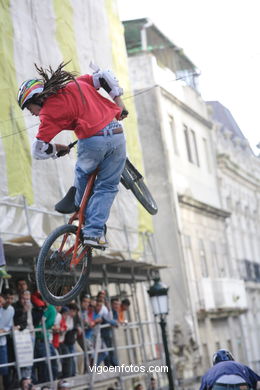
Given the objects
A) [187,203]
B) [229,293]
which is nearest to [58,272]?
[187,203]

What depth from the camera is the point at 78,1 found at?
874 inches

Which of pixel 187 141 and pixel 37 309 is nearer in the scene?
pixel 37 309

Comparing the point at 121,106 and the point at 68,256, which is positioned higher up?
the point at 121,106

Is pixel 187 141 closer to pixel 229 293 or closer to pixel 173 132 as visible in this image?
pixel 173 132

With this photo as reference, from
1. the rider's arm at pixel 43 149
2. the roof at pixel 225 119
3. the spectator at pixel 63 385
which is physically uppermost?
the roof at pixel 225 119

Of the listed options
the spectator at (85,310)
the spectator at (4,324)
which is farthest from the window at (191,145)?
the spectator at (4,324)

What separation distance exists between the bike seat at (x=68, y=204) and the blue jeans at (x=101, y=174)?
6.6 inches

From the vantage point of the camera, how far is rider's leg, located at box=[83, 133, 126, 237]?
934 cm

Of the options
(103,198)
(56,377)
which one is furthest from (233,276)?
(103,198)

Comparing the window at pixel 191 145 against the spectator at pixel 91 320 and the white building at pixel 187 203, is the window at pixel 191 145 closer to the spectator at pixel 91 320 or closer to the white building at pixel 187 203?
the white building at pixel 187 203

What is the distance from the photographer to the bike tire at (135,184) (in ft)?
32.3

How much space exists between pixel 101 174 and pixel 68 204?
497mm

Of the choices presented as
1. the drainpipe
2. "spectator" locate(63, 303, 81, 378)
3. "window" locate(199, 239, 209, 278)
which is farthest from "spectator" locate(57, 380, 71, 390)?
the drainpipe

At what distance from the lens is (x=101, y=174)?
9.41 meters
